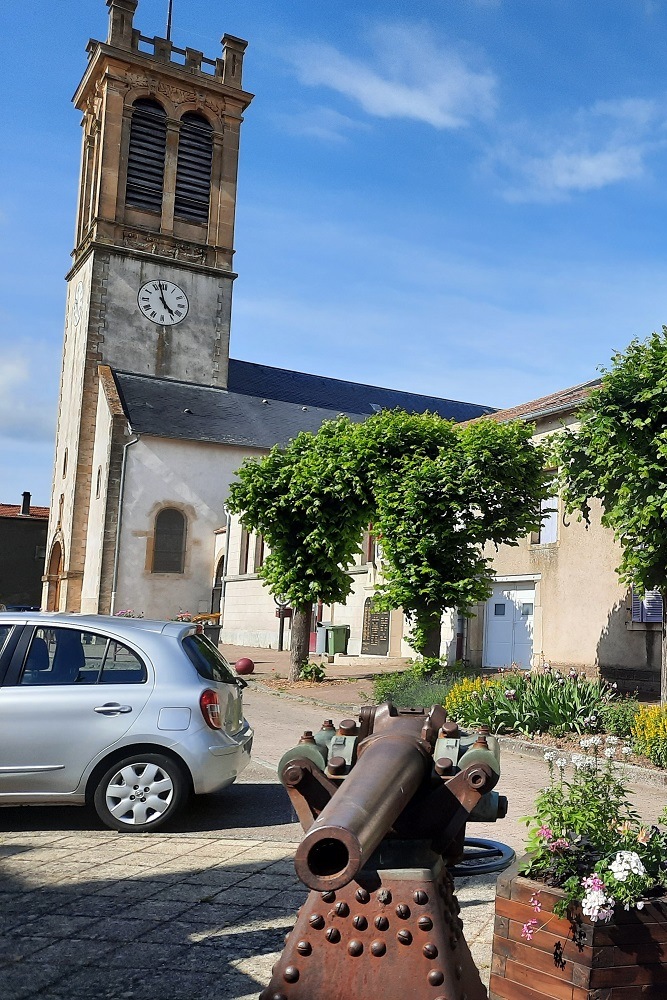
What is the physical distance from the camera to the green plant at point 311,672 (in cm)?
2114

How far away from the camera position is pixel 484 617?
79.9 feet

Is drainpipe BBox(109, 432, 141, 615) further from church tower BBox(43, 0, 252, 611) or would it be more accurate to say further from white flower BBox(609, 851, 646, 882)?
white flower BBox(609, 851, 646, 882)

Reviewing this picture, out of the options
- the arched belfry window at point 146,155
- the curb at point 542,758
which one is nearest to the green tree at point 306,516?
the curb at point 542,758

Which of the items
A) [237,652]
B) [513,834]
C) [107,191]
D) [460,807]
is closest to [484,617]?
[237,652]

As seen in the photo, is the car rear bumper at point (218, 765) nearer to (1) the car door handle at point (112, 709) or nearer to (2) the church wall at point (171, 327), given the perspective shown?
(1) the car door handle at point (112, 709)

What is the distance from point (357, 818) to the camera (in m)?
2.20

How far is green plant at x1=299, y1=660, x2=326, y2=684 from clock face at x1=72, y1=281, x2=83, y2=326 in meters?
29.8

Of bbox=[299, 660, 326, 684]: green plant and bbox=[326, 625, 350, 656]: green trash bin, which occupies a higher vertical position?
bbox=[326, 625, 350, 656]: green trash bin

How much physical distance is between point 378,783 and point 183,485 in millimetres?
40684

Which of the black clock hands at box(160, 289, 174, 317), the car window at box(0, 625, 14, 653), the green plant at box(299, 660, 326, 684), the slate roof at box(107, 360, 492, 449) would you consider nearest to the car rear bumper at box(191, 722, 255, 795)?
the car window at box(0, 625, 14, 653)

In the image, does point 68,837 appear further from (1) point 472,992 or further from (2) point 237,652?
(2) point 237,652

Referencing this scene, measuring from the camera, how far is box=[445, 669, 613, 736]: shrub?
12.0 meters

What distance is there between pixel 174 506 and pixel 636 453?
30583 mm

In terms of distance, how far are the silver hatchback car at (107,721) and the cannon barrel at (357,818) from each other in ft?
14.4
